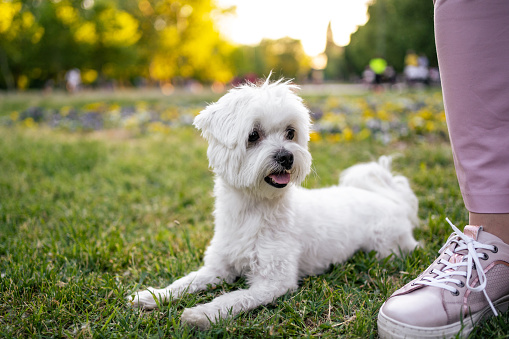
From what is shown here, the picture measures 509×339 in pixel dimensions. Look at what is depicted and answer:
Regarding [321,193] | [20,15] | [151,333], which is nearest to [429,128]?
[321,193]

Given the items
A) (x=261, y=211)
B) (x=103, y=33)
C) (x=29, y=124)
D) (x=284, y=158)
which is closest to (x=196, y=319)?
(x=261, y=211)

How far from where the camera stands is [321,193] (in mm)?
2951

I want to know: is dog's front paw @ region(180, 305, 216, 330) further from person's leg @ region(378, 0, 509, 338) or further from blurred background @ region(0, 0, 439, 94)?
blurred background @ region(0, 0, 439, 94)

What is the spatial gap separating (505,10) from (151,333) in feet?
7.75

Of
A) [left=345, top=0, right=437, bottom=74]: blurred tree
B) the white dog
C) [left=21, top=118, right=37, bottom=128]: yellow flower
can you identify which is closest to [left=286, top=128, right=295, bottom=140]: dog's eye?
the white dog

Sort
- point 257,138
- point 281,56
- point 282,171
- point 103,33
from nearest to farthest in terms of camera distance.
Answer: point 282,171, point 257,138, point 103,33, point 281,56

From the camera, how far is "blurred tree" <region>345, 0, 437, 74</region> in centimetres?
3170

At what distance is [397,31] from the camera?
34.9 m

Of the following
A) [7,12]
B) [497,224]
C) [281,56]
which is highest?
[281,56]

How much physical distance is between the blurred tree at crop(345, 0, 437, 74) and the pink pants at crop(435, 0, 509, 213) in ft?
97.7

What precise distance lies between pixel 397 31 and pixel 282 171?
37557 millimetres

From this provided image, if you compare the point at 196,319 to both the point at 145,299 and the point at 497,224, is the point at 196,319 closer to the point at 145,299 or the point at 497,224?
the point at 145,299

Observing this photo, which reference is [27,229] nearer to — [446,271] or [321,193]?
[321,193]

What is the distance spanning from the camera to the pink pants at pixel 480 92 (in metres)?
1.75
